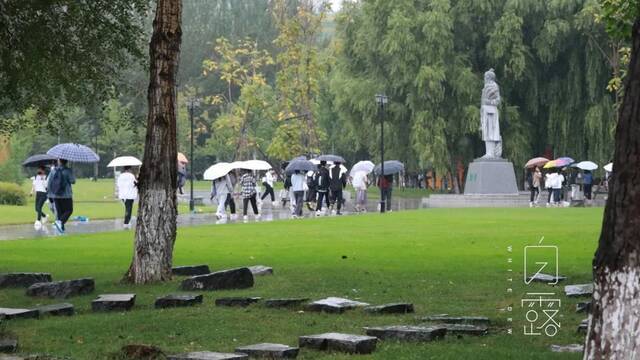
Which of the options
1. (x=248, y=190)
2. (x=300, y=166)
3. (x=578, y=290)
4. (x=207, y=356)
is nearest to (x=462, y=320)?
(x=578, y=290)

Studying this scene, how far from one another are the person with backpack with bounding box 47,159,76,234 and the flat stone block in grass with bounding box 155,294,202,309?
13.9 m

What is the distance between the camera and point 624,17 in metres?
12.6

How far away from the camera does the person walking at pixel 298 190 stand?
113ft

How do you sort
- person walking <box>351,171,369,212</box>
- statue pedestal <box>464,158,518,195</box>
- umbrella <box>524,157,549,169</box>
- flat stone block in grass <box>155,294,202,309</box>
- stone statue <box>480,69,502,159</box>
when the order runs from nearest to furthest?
flat stone block in grass <box>155,294,202,309</box>, person walking <box>351,171,369,212</box>, statue pedestal <box>464,158,518,195</box>, stone statue <box>480,69,502,159</box>, umbrella <box>524,157,549,169</box>

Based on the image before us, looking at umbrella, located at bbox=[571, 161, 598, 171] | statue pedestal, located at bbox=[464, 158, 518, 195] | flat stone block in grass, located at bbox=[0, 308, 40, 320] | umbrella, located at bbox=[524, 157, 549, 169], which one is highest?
umbrella, located at bbox=[524, 157, 549, 169]

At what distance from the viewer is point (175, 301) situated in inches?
424

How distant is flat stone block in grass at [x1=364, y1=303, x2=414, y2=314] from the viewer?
1004 centimetres

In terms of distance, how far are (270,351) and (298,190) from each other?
27.2 m

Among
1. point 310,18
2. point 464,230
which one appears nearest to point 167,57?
point 464,230

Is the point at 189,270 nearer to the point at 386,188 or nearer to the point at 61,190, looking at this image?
the point at 61,190

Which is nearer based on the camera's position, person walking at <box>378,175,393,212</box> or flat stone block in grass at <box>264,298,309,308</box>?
flat stone block in grass at <box>264,298,309,308</box>

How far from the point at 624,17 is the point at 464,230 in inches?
456

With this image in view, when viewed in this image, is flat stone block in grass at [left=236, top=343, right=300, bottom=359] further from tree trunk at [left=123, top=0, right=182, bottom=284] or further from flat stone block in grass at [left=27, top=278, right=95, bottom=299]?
tree trunk at [left=123, top=0, right=182, bottom=284]

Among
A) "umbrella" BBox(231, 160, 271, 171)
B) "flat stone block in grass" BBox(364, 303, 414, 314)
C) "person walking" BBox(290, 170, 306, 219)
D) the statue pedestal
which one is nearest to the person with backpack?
"umbrella" BBox(231, 160, 271, 171)
